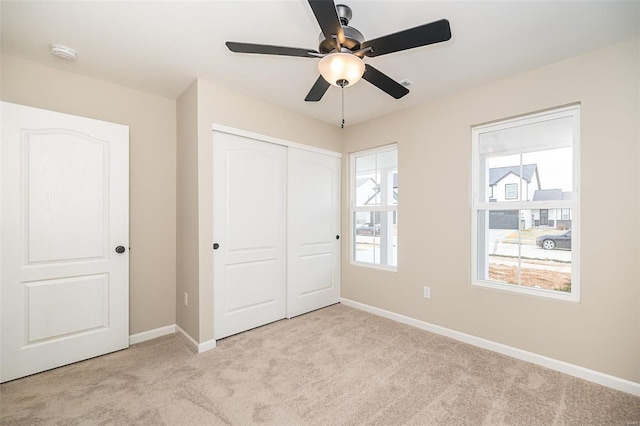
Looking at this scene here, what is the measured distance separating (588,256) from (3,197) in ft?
14.7

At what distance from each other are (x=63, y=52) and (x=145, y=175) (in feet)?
3.73

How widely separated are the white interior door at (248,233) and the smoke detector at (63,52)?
3.85 ft

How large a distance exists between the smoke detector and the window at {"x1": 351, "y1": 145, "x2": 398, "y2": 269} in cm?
303

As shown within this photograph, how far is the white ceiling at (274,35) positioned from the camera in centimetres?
176

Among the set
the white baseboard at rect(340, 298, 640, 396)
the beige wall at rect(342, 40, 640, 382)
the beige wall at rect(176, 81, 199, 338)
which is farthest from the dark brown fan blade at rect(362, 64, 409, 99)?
the white baseboard at rect(340, 298, 640, 396)

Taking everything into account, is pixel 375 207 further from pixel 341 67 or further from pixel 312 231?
pixel 341 67

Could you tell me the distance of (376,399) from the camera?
198cm

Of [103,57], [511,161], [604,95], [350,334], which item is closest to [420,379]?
[350,334]

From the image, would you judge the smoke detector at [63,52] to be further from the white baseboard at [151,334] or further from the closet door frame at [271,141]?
the white baseboard at [151,334]

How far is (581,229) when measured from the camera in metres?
2.25

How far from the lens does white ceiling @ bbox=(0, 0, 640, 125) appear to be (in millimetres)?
1761

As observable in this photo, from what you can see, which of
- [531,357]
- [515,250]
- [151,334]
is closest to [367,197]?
[515,250]

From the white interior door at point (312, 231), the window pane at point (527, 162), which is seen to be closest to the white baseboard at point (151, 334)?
the white interior door at point (312, 231)

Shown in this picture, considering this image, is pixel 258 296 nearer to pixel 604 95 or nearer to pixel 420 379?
pixel 420 379
